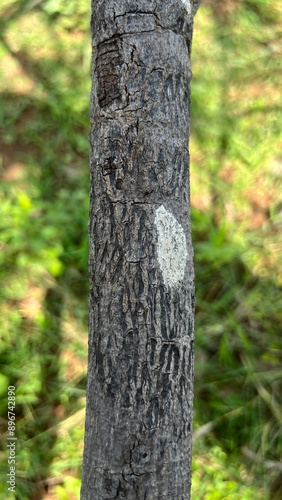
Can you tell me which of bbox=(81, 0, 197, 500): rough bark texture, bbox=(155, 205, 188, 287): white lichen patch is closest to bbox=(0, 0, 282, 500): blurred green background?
bbox=(81, 0, 197, 500): rough bark texture

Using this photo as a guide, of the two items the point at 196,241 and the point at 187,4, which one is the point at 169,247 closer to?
the point at 187,4

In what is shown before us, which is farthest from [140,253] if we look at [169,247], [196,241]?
[196,241]

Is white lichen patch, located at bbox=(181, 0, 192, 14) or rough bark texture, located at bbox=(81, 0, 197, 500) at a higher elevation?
white lichen patch, located at bbox=(181, 0, 192, 14)

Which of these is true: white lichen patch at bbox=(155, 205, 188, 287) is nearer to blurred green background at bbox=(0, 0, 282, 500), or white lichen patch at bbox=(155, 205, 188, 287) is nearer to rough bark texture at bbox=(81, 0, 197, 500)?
rough bark texture at bbox=(81, 0, 197, 500)

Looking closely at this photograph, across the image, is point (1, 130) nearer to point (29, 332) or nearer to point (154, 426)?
point (29, 332)

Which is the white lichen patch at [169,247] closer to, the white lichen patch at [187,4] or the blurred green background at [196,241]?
the white lichen patch at [187,4]

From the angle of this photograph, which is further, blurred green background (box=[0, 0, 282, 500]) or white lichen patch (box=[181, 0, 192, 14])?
blurred green background (box=[0, 0, 282, 500])

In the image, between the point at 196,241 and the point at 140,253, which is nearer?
the point at 140,253
